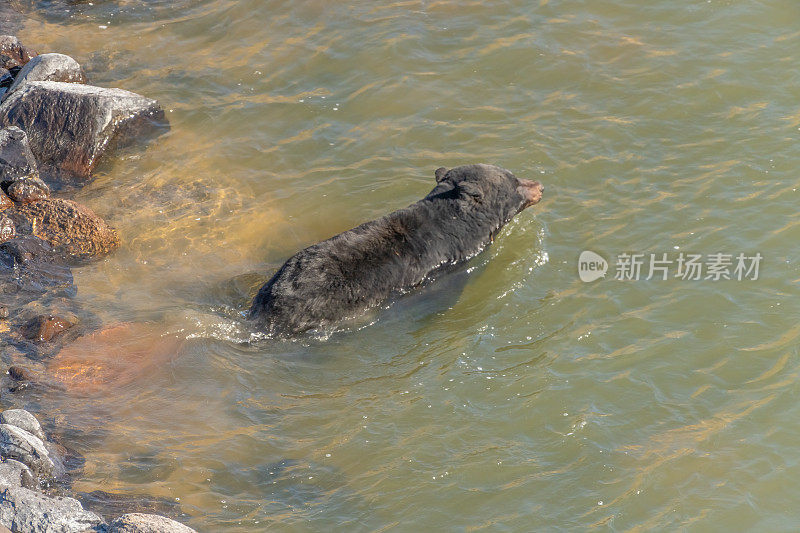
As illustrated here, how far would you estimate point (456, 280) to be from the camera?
29.5 ft

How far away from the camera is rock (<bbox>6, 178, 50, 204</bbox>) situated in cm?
995

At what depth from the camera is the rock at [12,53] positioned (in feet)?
43.2

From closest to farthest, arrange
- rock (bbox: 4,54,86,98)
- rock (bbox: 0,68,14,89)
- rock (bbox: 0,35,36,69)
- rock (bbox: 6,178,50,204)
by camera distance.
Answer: rock (bbox: 6,178,50,204) < rock (bbox: 4,54,86,98) < rock (bbox: 0,68,14,89) < rock (bbox: 0,35,36,69)

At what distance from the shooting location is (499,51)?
1239 centimetres

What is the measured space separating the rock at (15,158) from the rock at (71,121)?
23.2 inches

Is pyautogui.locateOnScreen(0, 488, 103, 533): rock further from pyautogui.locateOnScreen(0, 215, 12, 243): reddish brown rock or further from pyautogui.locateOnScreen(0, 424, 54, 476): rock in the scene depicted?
pyautogui.locateOnScreen(0, 215, 12, 243): reddish brown rock

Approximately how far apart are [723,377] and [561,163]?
151 inches

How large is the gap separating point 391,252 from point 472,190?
4.10 ft

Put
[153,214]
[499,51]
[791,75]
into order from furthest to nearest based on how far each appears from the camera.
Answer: [499,51] → [791,75] → [153,214]

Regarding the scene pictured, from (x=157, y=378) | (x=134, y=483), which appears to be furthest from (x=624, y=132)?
(x=134, y=483)

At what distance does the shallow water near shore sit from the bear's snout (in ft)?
1.27

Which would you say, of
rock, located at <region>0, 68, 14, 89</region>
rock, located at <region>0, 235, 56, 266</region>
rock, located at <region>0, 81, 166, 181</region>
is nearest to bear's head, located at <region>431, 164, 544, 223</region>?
rock, located at <region>0, 235, 56, 266</region>

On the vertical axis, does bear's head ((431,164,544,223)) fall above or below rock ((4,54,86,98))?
below

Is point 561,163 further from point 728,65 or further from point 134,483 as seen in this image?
point 134,483
